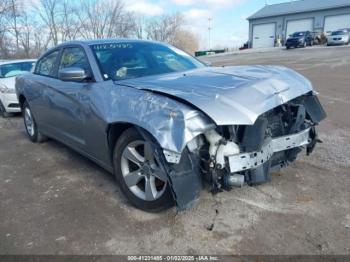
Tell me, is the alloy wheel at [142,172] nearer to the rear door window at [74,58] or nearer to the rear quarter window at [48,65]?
the rear door window at [74,58]

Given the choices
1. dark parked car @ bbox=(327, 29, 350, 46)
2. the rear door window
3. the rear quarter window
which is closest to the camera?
the rear door window

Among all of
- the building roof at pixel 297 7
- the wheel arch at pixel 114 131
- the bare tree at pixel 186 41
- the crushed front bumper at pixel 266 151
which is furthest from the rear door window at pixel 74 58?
the bare tree at pixel 186 41

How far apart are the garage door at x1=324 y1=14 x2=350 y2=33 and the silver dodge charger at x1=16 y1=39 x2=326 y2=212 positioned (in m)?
41.5

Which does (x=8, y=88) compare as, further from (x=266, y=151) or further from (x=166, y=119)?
(x=266, y=151)

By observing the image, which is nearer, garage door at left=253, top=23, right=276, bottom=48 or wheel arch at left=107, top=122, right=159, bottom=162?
wheel arch at left=107, top=122, right=159, bottom=162

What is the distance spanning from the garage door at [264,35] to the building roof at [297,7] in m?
1.52

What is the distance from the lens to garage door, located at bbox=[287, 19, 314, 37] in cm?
4100

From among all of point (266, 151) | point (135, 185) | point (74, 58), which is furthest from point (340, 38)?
point (135, 185)

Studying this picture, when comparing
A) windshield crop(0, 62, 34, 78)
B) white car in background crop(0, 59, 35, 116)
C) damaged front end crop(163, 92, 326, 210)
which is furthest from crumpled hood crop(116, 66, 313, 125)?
windshield crop(0, 62, 34, 78)

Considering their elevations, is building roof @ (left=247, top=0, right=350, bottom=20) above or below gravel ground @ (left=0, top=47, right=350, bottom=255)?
above

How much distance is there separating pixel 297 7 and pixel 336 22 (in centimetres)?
607

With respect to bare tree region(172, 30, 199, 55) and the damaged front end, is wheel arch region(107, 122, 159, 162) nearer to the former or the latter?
the damaged front end

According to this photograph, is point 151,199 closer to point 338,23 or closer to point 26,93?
point 26,93

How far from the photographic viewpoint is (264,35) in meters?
45.4
